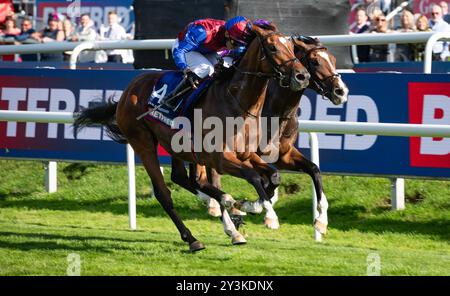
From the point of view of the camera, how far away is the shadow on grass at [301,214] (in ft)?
30.1

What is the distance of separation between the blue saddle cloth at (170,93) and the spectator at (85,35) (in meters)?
7.47

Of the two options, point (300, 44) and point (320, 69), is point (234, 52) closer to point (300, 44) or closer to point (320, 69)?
point (300, 44)

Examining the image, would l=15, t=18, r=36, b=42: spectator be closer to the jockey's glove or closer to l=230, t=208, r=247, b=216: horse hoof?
the jockey's glove

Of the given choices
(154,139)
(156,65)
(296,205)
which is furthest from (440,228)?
(156,65)

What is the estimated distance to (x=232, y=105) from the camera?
7562 mm

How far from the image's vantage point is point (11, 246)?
7938 millimetres

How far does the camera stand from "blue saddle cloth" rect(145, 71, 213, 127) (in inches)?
311

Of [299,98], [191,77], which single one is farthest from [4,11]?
[299,98]

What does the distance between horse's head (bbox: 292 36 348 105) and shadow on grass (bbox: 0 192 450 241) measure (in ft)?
6.91

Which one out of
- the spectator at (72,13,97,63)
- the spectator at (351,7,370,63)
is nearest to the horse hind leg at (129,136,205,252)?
the spectator at (351,7,370,63)

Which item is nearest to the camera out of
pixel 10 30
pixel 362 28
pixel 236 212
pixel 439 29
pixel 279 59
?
pixel 279 59

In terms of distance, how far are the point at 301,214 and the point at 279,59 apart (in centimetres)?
302

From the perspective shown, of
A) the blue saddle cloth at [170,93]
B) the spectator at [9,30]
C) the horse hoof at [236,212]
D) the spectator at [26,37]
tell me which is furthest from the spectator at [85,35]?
the horse hoof at [236,212]
